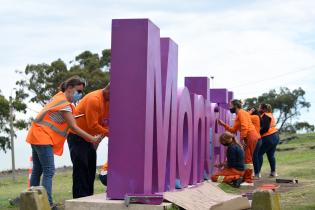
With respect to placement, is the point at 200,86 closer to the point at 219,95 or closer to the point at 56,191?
the point at 219,95

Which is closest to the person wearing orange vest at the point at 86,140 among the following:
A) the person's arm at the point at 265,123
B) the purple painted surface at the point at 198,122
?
the purple painted surface at the point at 198,122

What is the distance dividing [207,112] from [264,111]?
2.24 metres

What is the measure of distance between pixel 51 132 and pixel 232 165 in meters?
4.96

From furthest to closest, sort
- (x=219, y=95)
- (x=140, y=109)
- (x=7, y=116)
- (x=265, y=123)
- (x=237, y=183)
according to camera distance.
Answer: (x=7, y=116) → (x=219, y=95) → (x=265, y=123) → (x=237, y=183) → (x=140, y=109)

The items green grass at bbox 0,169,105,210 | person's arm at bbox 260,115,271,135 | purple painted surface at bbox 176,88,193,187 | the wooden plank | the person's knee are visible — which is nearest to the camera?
the wooden plank

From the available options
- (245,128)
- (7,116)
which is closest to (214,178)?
(245,128)

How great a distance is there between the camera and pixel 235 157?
1063cm

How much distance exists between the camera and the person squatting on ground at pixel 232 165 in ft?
34.5

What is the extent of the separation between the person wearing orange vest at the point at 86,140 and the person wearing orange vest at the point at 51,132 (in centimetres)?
19

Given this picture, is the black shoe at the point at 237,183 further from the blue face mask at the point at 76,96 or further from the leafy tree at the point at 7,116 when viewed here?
the leafy tree at the point at 7,116

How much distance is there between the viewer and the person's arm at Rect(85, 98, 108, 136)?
6.75 metres

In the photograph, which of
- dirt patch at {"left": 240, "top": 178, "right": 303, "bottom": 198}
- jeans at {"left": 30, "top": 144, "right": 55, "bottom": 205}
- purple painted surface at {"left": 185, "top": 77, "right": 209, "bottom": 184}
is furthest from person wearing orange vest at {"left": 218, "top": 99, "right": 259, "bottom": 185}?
jeans at {"left": 30, "top": 144, "right": 55, "bottom": 205}

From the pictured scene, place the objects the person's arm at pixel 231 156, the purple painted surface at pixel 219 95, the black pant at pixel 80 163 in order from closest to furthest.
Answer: the black pant at pixel 80 163 → the person's arm at pixel 231 156 → the purple painted surface at pixel 219 95

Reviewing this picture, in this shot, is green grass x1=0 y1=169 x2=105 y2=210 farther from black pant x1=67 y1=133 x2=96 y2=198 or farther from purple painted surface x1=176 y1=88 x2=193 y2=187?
purple painted surface x1=176 y1=88 x2=193 y2=187
